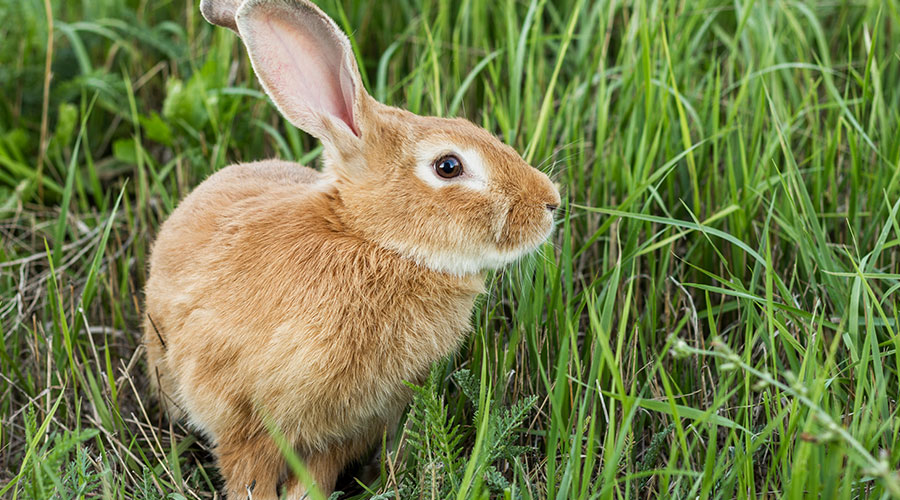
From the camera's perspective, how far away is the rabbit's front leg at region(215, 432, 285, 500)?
2447mm

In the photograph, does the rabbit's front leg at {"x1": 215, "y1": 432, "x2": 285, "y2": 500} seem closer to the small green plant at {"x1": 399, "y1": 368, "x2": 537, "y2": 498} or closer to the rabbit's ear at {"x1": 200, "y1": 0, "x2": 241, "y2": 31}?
the small green plant at {"x1": 399, "y1": 368, "x2": 537, "y2": 498}

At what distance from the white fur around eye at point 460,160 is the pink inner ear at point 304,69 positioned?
0.68 ft

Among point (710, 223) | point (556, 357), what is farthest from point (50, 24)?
point (710, 223)

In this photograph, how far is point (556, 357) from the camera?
2652 mm

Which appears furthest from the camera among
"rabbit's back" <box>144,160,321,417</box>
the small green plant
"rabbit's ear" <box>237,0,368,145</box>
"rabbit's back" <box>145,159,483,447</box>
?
"rabbit's back" <box>144,160,321,417</box>

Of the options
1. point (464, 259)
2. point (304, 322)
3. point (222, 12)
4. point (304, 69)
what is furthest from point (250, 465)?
point (222, 12)

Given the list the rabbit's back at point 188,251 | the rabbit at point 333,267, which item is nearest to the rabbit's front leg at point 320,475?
the rabbit at point 333,267

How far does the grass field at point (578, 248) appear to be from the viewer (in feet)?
7.23

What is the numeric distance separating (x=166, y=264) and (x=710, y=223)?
5.65 ft

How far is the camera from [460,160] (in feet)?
7.93

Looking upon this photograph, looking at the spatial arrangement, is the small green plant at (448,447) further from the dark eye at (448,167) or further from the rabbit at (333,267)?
the dark eye at (448,167)

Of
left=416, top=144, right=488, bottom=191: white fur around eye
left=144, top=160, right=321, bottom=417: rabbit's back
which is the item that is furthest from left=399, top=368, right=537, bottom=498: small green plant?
left=144, top=160, right=321, bottom=417: rabbit's back

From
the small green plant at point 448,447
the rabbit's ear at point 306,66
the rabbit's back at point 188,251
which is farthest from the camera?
the rabbit's back at point 188,251

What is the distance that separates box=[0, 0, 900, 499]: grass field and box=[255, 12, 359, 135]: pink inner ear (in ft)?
2.37
